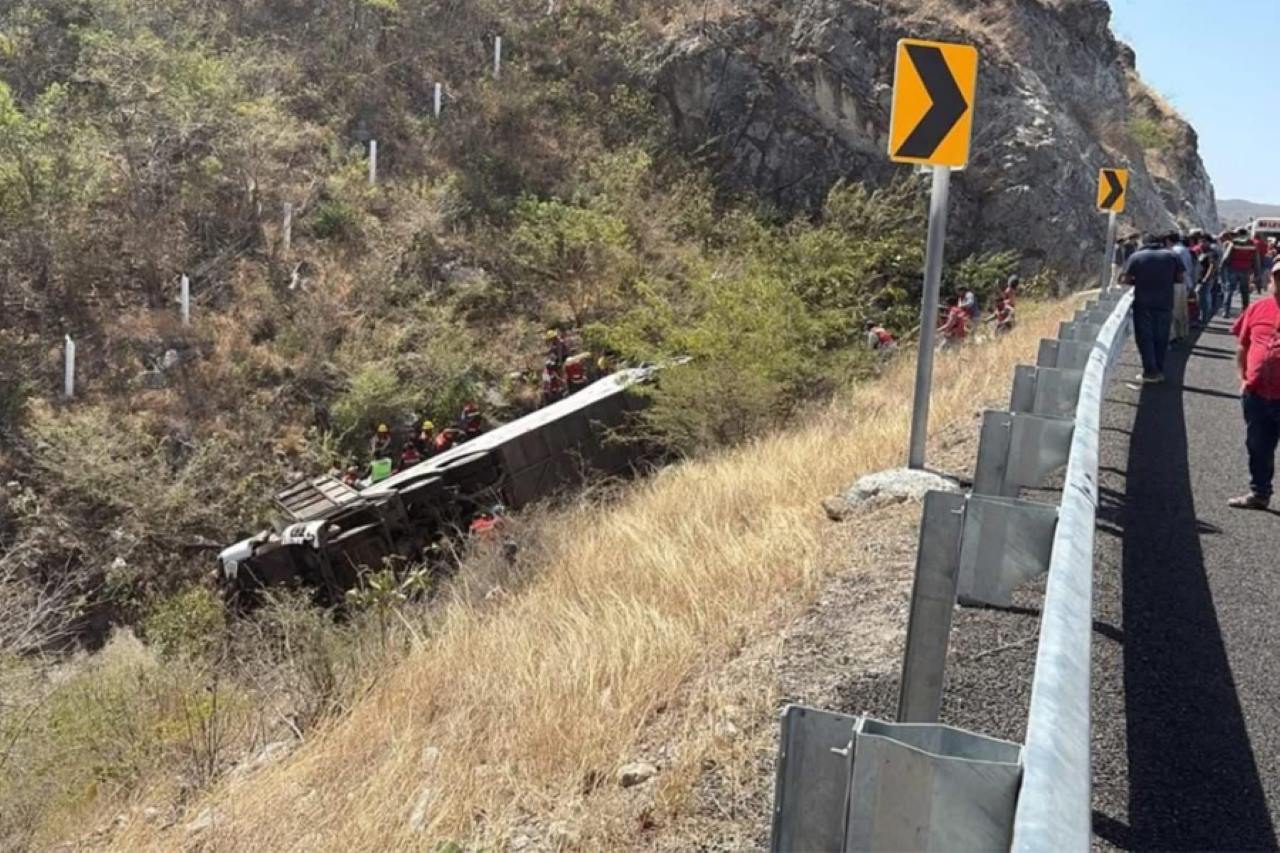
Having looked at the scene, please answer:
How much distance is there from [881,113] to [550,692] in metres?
25.7

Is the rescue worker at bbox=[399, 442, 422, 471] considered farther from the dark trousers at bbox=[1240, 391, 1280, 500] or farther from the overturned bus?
the dark trousers at bbox=[1240, 391, 1280, 500]

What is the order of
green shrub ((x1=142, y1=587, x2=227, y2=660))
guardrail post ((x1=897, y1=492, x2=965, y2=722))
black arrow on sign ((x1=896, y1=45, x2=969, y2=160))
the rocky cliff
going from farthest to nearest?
the rocky cliff, green shrub ((x1=142, y1=587, x2=227, y2=660)), black arrow on sign ((x1=896, y1=45, x2=969, y2=160)), guardrail post ((x1=897, y1=492, x2=965, y2=722))

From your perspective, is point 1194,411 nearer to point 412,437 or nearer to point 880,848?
point 880,848

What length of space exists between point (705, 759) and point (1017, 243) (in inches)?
989

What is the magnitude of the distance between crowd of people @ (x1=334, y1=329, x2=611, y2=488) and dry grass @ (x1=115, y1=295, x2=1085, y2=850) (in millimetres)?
9606

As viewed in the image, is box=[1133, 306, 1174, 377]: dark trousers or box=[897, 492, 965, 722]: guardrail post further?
box=[1133, 306, 1174, 377]: dark trousers

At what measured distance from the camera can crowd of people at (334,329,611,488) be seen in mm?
16938

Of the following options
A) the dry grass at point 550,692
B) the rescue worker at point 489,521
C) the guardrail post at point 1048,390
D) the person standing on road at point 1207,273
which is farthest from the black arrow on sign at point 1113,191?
the guardrail post at point 1048,390

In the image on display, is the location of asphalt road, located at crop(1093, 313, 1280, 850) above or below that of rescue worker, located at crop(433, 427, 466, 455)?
above

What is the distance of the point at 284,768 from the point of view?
4.83 m

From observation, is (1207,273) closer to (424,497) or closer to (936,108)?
(936,108)

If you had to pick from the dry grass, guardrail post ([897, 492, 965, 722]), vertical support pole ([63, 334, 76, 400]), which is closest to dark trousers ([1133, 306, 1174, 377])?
the dry grass

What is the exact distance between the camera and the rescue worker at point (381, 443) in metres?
18.2

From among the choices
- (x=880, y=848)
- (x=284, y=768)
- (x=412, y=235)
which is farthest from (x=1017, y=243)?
(x=880, y=848)
